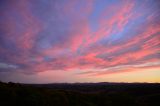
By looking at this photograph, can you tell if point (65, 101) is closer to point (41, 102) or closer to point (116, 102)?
point (41, 102)

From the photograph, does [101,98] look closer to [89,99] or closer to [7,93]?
[89,99]

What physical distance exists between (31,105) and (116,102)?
1658 centimetres

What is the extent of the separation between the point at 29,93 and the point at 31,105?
9.02 ft

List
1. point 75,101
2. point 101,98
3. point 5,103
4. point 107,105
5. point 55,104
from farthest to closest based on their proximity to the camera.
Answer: point 101,98 < point 107,105 < point 75,101 < point 55,104 < point 5,103

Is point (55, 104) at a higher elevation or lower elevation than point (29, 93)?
lower

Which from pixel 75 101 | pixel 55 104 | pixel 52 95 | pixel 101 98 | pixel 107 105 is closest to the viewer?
pixel 55 104

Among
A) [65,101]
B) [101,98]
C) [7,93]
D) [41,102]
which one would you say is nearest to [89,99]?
[101,98]

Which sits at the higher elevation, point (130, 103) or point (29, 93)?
point (29, 93)

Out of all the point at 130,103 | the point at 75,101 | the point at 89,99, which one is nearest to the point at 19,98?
the point at 75,101

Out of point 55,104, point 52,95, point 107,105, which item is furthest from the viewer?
point 107,105

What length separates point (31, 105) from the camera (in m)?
18.7

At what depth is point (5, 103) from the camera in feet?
60.6

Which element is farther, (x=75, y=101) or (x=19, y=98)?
(x=75, y=101)

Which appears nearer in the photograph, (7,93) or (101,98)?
(7,93)
